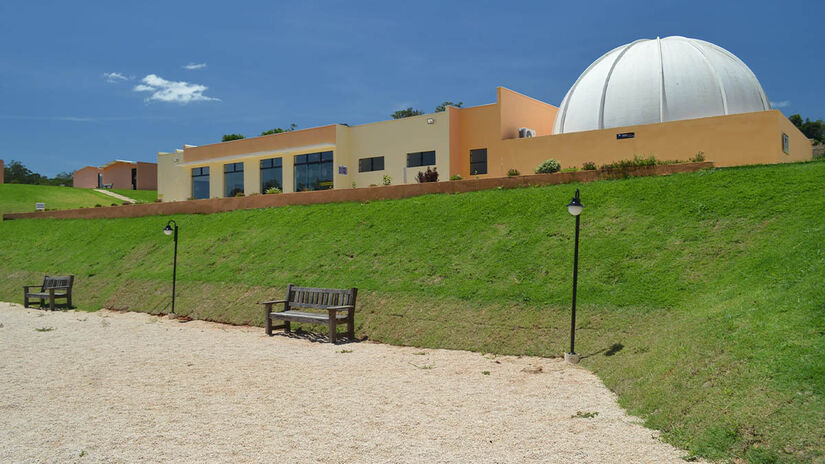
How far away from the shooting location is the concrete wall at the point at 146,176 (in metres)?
58.7

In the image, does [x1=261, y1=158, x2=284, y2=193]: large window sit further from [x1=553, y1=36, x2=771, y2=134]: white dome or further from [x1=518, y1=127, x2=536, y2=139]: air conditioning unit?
[x1=553, y1=36, x2=771, y2=134]: white dome

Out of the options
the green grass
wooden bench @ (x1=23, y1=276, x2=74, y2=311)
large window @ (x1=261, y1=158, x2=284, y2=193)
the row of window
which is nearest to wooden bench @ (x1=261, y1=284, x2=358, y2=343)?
wooden bench @ (x1=23, y1=276, x2=74, y2=311)

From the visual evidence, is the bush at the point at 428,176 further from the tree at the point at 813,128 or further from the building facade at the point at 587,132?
the tree at the point at 813,128

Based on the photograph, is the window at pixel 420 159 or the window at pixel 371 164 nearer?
the window at pixel 420 159

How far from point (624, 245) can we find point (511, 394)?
5649 mm

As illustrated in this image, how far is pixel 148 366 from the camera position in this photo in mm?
8914

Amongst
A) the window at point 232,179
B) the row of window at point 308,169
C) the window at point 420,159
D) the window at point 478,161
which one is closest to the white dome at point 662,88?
the window at point 478,161

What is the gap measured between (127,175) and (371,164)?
134 feet

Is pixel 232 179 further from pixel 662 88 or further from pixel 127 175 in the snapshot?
pixel 127 175

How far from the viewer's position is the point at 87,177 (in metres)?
63.8

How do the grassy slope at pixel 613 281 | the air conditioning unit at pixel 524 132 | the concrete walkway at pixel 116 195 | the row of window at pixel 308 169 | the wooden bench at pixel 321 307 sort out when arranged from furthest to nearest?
the concrete walkway at pixel 116 195 → the row of window at pixel 308 169 → the air conditioning unit at pixel 524 132 → the wooden bench at pixel 321 307 → the grassy slope at pixel 613 281

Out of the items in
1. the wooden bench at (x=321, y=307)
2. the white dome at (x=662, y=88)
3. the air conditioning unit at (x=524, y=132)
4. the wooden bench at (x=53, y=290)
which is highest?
the white dome at (x=662, y=88)

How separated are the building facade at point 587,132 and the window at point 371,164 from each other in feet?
0.18

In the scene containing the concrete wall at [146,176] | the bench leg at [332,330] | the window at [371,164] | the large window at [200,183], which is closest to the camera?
the bench leg at [332,330]
